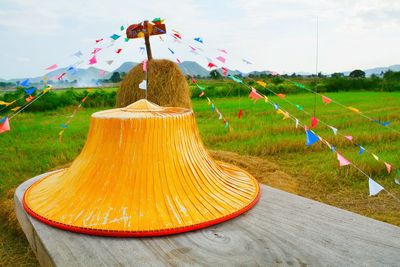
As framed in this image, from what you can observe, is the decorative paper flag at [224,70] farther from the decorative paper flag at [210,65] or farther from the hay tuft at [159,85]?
the hay tuft at [159,85]

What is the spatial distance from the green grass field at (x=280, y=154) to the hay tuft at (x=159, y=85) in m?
1.44

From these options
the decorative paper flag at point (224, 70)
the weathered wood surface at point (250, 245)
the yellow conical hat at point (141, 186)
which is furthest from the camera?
the decorative paper flag at point (224, 70)

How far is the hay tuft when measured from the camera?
12.9 feet

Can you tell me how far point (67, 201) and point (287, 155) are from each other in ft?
14.4

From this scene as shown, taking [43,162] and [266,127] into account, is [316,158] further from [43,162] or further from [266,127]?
[43,162]

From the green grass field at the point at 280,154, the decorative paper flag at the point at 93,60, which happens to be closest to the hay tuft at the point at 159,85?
the decorative paper flag at the point at 93,60

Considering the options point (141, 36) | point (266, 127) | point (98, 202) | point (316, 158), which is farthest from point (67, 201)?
point (266, 127)

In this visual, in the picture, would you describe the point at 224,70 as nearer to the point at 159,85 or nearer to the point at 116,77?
the point at 159,85

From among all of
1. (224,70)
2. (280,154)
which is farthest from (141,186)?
(280,154)

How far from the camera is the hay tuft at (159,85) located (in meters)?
3.93

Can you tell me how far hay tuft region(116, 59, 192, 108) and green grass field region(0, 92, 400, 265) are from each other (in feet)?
4.72

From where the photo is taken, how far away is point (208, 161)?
2061 millimetres

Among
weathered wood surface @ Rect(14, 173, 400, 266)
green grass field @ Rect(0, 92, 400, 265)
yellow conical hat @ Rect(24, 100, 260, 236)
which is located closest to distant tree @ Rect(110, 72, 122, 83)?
green grass field @ Rect(0, 92, 400, 265)

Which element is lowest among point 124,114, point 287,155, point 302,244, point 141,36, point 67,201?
point 287,155
